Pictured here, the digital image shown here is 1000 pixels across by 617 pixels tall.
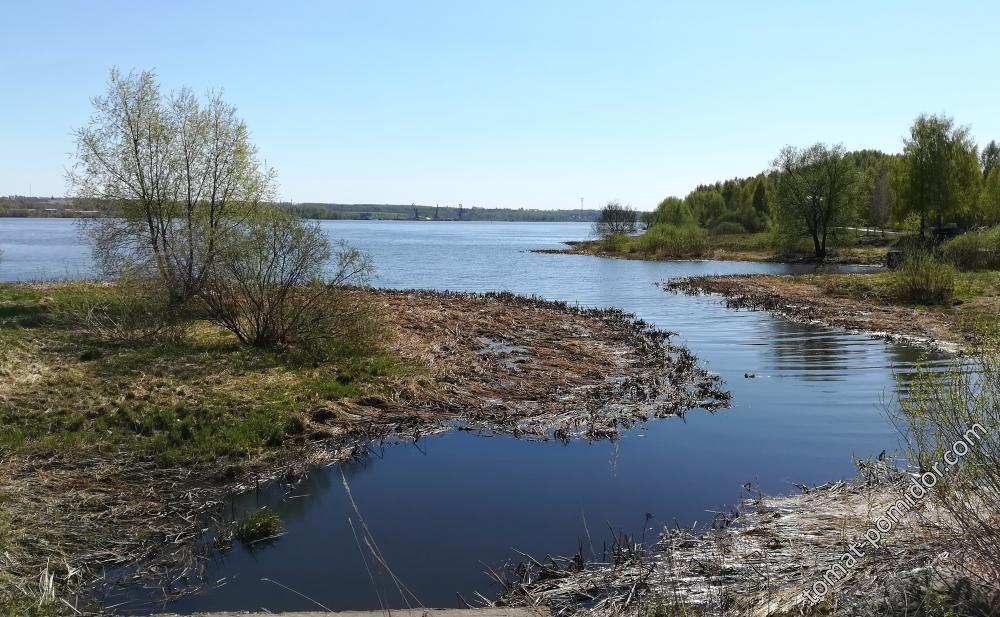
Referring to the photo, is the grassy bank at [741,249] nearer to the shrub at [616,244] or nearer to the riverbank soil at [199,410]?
the shrub at [616,244]

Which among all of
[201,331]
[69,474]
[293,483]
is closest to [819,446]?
[293,483]

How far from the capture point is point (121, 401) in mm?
10836

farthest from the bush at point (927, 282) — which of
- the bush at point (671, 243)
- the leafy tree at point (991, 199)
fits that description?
the bush at point (671, 243)

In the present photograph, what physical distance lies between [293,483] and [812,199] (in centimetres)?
6272

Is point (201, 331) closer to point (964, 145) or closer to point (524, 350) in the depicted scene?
point (524, 350)

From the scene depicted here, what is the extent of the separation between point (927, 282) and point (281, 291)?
2449cm

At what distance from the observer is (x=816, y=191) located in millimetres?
62094

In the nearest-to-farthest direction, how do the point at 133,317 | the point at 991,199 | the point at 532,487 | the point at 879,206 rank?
1. the point at 532,487
2. the point at 133,317
3. the point at 991,199
4. the point at 879,206

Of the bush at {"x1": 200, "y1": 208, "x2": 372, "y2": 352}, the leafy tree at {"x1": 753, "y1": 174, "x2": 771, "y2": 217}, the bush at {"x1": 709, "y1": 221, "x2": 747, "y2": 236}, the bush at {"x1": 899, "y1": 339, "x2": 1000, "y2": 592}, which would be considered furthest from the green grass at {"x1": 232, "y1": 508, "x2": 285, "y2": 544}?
the leafy tree at {"x1": 753, "y1": 174, "x2": 771, "y2": 217}

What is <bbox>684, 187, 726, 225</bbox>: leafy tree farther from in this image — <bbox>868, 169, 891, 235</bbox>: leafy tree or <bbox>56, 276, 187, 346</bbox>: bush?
→ <bbox>56, 276, 187, 346</bbox>: bush

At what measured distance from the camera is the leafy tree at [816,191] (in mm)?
61719

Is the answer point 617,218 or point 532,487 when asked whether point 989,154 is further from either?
point 532,487

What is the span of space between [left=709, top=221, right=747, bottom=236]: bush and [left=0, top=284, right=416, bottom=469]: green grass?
9183 centimetres

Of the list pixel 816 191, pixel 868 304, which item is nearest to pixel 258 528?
pixel 868 304
